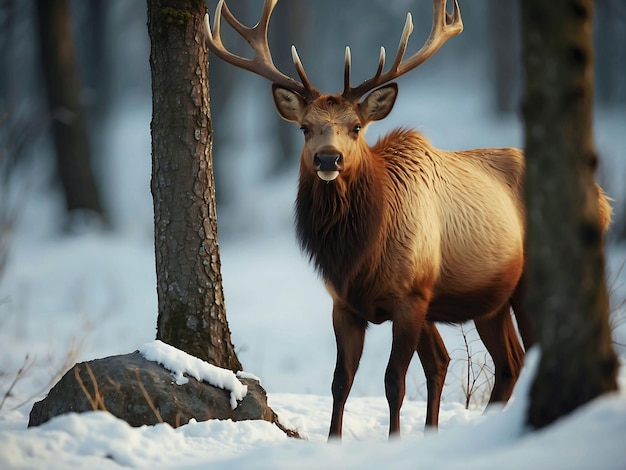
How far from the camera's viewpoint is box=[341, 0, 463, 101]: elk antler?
5496 millimetres

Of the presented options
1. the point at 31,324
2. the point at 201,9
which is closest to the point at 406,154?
the point at 201,9

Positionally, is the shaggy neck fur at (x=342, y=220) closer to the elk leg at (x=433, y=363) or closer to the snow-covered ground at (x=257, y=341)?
the elk leg at (x=433, y=363)

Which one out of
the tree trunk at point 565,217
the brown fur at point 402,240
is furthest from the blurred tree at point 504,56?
the tree trunk at point 565,217

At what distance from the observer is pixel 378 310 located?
5.50 metres

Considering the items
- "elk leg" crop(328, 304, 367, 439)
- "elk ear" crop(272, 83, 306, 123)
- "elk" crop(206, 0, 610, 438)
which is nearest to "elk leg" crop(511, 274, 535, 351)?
"elk" crop(206, 0, 610, 438)

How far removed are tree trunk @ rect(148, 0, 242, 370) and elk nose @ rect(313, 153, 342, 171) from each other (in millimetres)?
811

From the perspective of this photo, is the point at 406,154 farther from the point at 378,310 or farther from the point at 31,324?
the point at 31,324

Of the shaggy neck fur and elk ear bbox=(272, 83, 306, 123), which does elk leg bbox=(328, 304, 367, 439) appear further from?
elk ear bbox=(272, 83, 306, 123)


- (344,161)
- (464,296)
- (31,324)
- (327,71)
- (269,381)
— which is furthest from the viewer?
(327,71)

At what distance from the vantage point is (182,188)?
538cm

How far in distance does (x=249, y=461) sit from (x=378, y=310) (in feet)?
7.83

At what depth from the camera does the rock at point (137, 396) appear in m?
4.68

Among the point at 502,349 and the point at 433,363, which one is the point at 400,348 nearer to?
the point at 433,363

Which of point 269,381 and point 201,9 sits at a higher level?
point 201,9
